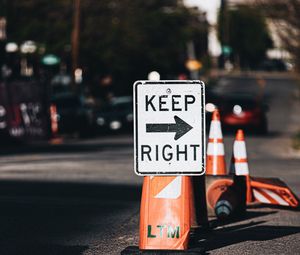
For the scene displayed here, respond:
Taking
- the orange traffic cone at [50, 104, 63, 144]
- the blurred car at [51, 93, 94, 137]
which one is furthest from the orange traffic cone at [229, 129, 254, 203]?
the blurred car at [51, 93, 94, 137]

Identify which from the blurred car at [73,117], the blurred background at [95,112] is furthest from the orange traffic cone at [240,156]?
the blurred car at [73,117]

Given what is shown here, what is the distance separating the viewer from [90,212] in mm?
12531

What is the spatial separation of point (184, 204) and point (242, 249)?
101cm

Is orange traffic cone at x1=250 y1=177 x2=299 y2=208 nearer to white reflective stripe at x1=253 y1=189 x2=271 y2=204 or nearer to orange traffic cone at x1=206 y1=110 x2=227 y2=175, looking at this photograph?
white reflective stripe at x1=253 y1=189 x2=271 y2=204

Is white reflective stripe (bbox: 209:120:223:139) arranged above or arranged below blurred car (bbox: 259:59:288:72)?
above

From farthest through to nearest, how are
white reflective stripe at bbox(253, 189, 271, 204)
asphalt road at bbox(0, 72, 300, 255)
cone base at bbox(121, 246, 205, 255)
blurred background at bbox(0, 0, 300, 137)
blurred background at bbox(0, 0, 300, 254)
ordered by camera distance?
blurred background at bbox(0, 0, 300, 137) → white reflective stripe at bbox(253, 189, 271, 204) → blurred background at bbox(0, 0, 300, 254) → asphalt road at bbox(0, 72, 300, 255) → cone base at bbox(121, 246, 205, 255)

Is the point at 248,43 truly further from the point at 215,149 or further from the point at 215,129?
the point at 215,129

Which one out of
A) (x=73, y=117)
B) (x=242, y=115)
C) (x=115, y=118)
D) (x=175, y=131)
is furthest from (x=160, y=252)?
(x=115, y=118)

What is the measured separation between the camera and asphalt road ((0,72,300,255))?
9.88 metres

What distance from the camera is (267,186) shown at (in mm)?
12328

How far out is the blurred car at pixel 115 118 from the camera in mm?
39688

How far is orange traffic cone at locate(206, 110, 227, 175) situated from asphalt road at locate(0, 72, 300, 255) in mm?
615

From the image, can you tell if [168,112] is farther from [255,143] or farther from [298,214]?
[255,143]

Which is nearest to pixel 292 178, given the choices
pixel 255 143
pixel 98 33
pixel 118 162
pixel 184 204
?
pixel 118 162
